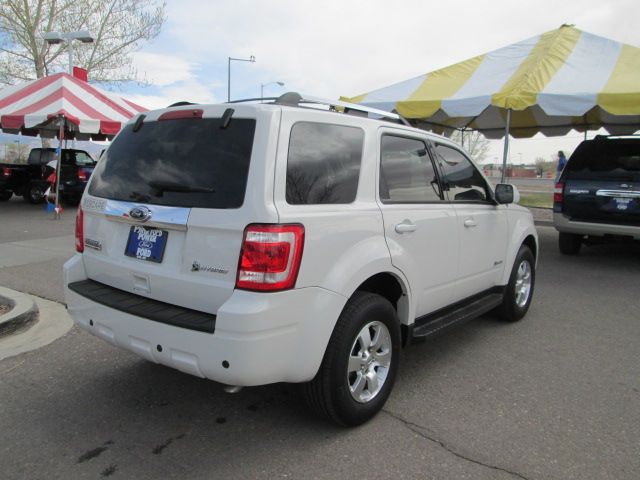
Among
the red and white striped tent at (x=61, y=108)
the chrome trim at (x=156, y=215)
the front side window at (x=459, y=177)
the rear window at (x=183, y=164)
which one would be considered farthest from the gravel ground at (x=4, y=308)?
the red and white striped tent at (x=61, y=108)

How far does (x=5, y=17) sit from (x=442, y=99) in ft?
63.7

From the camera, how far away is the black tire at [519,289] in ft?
16.0

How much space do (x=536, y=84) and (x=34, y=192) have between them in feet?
49.2

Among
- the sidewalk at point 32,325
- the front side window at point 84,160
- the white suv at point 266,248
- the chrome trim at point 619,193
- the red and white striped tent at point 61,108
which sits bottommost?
the sidewalk at point 32,325

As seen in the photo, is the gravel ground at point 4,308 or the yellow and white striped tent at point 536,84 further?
the yellow and white striped tent at point 536,84

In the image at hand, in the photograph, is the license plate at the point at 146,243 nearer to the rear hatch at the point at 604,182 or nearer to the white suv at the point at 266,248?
the white suv at the point at 266,248

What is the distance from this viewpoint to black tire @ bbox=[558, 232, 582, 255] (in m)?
8.90

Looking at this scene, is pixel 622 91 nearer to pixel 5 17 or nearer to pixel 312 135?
pixel 312 135

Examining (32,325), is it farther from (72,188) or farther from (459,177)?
(72,188)

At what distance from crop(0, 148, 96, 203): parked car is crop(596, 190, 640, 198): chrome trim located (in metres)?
13.7

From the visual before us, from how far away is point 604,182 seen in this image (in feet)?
25.6

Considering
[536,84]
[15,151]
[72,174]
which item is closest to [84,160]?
[72,174]

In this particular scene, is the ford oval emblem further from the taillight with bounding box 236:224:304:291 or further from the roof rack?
the roof rack

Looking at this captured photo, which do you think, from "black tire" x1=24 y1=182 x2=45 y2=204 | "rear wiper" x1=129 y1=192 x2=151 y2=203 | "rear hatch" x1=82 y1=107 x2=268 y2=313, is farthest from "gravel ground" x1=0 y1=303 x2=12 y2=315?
"black tire" x1=24 y1=182 x2=45 y2=204
